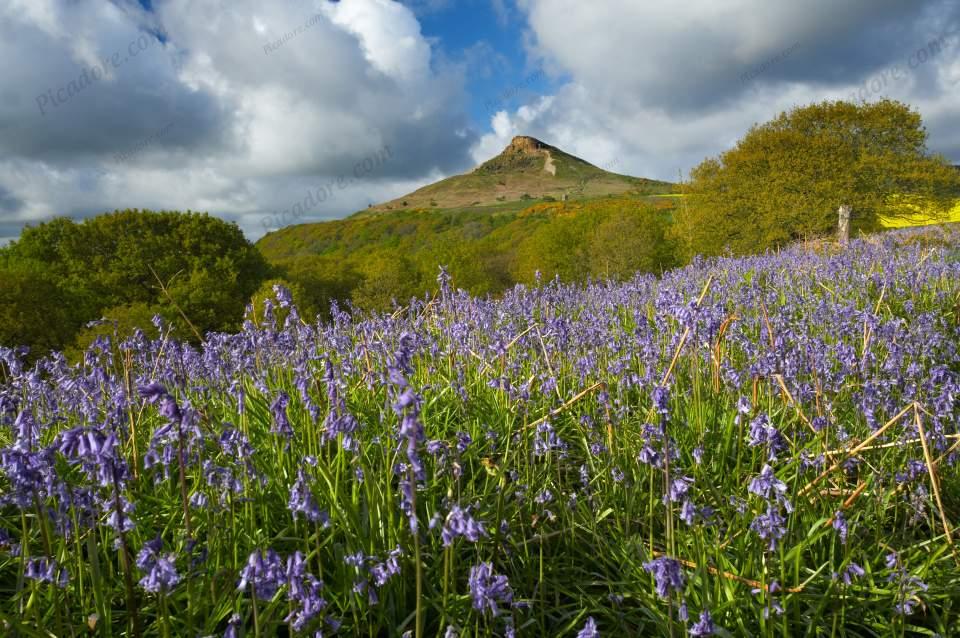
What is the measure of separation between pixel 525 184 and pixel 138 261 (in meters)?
150

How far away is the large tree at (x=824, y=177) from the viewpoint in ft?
98.0

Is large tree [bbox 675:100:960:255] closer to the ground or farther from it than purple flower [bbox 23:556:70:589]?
farther from it

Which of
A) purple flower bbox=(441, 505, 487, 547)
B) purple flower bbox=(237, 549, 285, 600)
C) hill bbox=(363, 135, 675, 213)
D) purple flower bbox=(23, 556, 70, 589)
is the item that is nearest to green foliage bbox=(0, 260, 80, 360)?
purple flower bbox=(23, 556, 70, 589)

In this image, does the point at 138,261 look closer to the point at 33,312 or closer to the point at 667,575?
the point at 33,312

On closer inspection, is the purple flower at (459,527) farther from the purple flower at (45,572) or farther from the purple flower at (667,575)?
the purple flower at (45,572)

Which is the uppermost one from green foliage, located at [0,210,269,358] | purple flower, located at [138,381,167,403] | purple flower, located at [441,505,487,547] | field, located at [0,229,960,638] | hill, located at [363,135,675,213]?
hill, located at [363,135,675,213]

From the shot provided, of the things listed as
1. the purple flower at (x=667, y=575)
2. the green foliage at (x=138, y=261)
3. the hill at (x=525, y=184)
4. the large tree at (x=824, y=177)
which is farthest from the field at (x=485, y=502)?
the hill at (x=525, y=184)

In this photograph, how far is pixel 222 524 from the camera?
2834mm

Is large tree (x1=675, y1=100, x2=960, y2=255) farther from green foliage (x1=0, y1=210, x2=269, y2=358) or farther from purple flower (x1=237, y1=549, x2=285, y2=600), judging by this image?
purple flower (x1=237, y1=549, x2=285, y2=600)

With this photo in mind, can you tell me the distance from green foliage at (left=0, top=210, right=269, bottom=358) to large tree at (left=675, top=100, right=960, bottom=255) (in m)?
25.2

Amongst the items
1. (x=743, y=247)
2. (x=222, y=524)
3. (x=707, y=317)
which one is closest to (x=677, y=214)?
(x=743, y=247)

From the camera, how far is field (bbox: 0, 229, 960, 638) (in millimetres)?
2189

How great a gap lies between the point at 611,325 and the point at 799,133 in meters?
31.8

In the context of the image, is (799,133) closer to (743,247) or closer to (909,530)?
(743,247)
